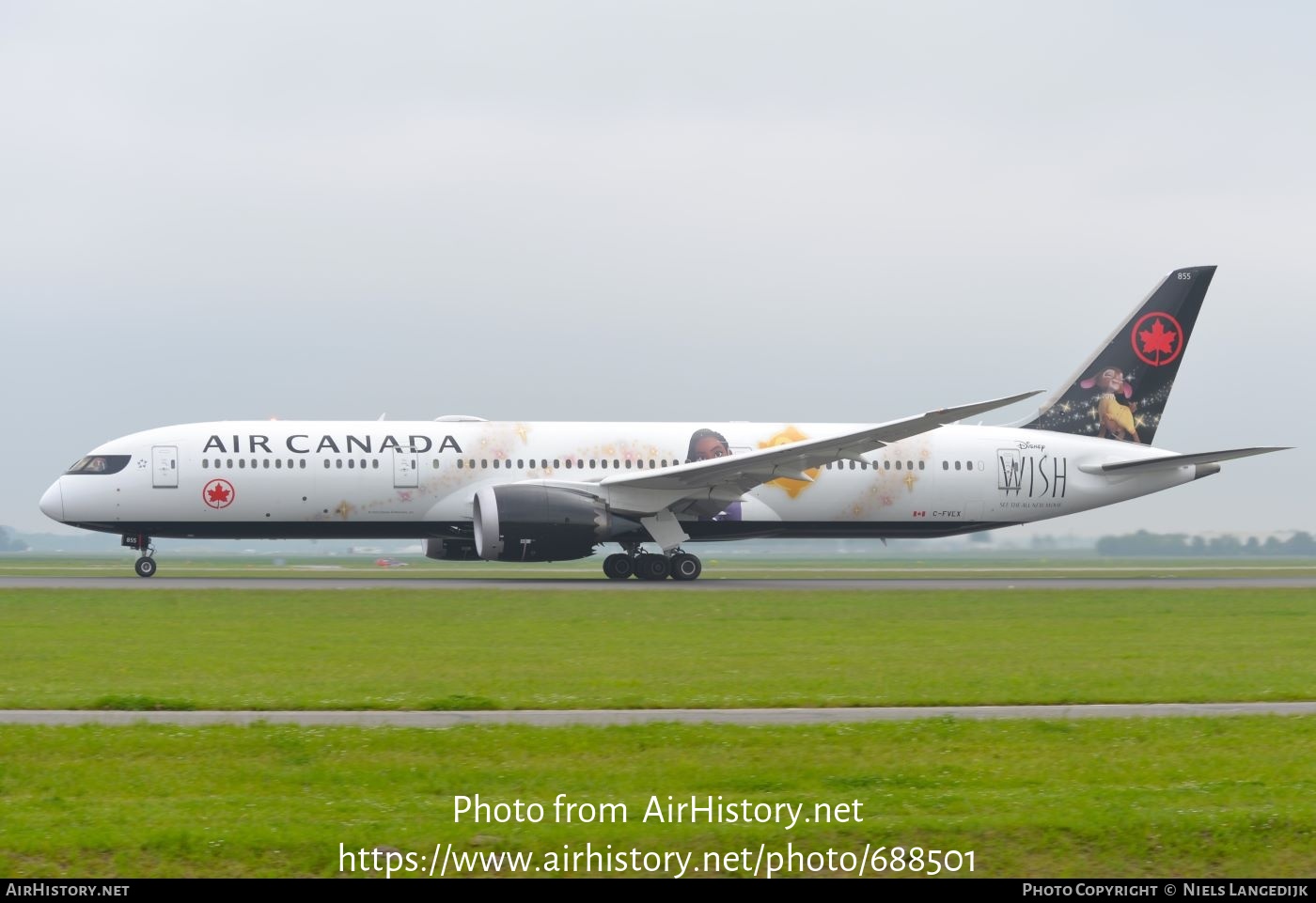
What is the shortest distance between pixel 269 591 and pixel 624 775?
2239cm

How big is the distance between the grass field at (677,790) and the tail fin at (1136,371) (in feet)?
99.9

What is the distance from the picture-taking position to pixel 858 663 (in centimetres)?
1919

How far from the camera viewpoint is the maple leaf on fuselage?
43531mm

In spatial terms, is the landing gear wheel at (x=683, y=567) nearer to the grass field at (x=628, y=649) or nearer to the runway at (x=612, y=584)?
the runway at (x=612, y=584)

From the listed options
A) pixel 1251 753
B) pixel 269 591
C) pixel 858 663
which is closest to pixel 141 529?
pixel 269 591

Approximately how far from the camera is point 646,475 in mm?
37062

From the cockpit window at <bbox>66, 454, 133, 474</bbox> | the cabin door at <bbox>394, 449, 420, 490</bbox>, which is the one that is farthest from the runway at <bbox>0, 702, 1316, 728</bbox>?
the cockpit window at <bbox>66, 454, 133, 474</bbox>

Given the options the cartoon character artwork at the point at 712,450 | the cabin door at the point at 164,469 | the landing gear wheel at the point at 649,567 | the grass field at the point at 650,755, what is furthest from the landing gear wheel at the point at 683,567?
the grass field at the point at 650,755

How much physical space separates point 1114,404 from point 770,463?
12472 millimetres

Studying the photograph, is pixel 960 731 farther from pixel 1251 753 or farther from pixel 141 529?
pixel 141 529

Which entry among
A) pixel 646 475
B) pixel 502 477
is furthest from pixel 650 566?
pixel 502 477

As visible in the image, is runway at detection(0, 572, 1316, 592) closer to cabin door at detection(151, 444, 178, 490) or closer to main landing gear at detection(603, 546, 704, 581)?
main landing gear at detection(603, 546, 704, 581)
